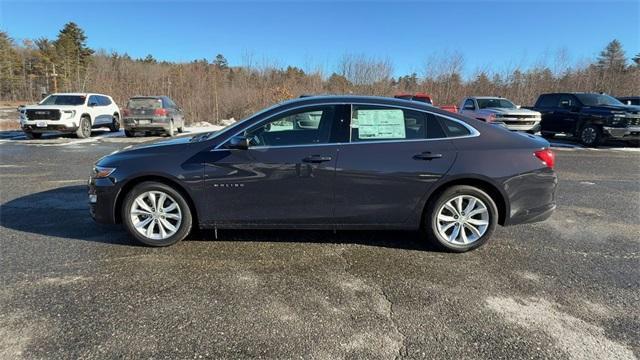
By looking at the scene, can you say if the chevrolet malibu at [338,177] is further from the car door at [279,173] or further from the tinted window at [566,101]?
the tinted window at [566,101]

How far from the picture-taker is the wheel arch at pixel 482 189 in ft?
14.0

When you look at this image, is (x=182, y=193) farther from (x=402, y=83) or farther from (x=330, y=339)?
(x=402, y=83)

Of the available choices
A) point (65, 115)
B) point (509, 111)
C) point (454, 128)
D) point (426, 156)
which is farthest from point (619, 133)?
point (65, 115)

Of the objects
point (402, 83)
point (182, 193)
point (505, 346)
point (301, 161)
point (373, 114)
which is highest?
point (402, 83)

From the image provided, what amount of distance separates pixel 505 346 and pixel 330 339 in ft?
3.82

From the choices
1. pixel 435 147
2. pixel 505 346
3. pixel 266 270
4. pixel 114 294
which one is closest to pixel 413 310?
pixel 505 346

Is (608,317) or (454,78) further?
(454,78)

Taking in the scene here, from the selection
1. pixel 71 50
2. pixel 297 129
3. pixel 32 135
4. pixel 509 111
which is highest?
pixel 71 50

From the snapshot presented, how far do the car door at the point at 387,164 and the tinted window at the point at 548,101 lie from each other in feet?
50.2

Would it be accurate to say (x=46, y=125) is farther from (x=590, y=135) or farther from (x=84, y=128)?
(x=590, y=135)

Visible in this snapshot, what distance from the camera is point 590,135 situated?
1499 centimetres

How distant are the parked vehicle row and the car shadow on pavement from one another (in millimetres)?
11321

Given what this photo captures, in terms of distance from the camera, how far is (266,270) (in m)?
3.83

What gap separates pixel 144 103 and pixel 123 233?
13074 mm
